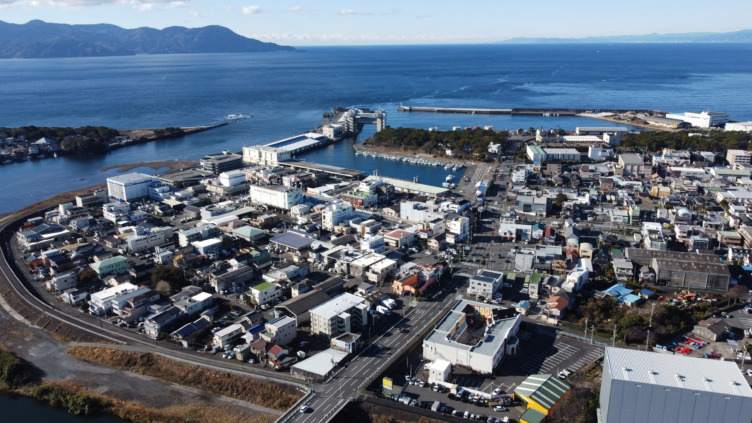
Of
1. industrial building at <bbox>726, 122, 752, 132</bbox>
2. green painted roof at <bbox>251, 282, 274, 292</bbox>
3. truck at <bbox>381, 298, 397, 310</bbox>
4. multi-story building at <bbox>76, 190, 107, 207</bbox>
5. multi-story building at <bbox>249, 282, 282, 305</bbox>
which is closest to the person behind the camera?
truck at <bbox>381, 298, 397, 310</bbox>

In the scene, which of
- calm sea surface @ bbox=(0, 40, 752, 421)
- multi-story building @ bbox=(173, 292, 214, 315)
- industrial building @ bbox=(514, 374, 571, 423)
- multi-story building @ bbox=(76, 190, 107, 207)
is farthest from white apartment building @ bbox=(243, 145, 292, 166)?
industrial building @ bbox=(514, 374, 571, 423)

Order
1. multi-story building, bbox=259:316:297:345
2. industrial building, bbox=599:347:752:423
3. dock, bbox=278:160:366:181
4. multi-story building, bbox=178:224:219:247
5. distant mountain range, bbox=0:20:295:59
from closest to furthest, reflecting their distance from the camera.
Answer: industrial building, bbox=599:347:752:423
multi-story building, bbox=259:316:297:345
multi-story building, bbox=178:224:219:247
dock, bbox=278:160:366:181
distant mountain range, bbox=0:20:295:59

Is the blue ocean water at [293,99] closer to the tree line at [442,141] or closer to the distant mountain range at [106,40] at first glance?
the tree line at [442,141]

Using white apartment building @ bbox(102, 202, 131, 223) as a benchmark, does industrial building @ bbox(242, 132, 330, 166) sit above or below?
above

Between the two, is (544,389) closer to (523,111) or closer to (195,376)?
(195,376)

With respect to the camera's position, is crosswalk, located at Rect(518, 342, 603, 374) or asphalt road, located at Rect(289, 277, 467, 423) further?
crosswalk, located at Rect(518, 342, 603, 374)

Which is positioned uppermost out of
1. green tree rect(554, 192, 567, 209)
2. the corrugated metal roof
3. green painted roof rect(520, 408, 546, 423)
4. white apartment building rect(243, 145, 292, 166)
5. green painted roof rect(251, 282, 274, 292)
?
white apartment building rect(243, 145, 292, 166)

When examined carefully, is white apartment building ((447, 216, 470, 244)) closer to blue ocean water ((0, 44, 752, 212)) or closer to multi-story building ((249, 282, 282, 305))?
multi-story building ((249, 282, 282, 305))

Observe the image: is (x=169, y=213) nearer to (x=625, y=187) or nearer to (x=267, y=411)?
(x=267, y=411)
